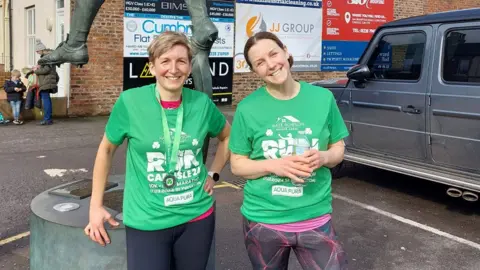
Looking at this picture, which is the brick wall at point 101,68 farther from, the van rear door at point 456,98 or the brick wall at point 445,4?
the brick wall at point 445,4

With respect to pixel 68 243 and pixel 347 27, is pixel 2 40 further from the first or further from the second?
pixel 68 243

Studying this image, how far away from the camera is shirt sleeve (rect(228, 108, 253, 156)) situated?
2.34 m

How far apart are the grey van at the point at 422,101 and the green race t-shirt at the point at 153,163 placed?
3.57 meters

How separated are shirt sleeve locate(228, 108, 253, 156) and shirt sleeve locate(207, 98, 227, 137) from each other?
0.14 meters

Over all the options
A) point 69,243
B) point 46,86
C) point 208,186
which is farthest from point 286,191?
point 46,86

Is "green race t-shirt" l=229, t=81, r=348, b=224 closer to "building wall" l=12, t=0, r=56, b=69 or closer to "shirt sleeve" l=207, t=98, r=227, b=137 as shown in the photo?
"shirt sleeve" l=207, t=98, r=227, b=137

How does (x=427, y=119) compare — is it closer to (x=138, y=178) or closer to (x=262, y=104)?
(x=262, y=104)

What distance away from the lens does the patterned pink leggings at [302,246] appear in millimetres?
2295

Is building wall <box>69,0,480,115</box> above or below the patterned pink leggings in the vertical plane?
above

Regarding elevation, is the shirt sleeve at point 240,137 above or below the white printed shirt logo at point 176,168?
above

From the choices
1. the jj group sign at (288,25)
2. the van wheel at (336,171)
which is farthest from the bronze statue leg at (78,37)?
the jj group sign at (288,25)

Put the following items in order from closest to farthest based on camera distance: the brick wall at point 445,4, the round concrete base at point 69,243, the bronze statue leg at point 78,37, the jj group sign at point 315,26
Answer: the round concrete base at point 69,243 < the bronze statue leg at point 78,37 < the jj group sign at point 315,26 < the brick wall at point 445,4

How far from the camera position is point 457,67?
5.35m

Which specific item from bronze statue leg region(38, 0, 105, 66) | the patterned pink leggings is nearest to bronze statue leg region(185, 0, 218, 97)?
bronze statue leg region(38, 0, 105, 66)
